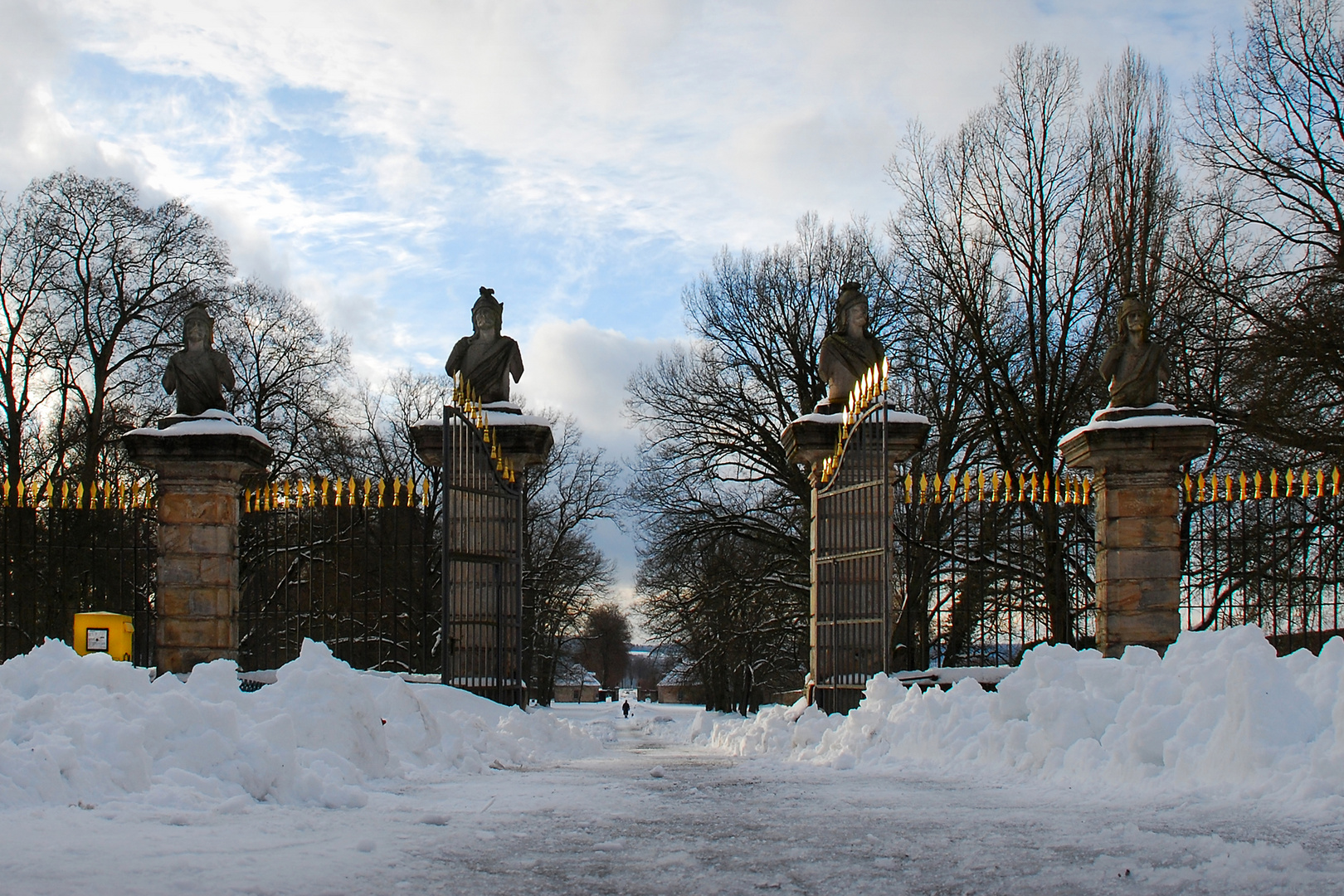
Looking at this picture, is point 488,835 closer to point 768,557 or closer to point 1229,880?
point 1229,880

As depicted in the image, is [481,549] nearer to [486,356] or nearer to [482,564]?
[482,564]

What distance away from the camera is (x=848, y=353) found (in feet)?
42.7

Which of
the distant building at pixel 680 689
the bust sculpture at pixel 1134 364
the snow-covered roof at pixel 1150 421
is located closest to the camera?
the snow-covered roof at pixel 1150 421

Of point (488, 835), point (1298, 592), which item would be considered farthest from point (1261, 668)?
point (1298, 592)

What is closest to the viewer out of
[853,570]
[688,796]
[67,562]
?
[688,796]

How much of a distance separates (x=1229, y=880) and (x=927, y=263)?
1903 centimetres

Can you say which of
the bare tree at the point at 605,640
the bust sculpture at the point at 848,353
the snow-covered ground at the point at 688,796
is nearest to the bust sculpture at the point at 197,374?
the snow-covered ground at the point at 688,796

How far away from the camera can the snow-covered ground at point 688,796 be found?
3.92 m

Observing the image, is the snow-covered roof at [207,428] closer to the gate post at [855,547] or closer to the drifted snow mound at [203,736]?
the drifted snow mound at [203,736]

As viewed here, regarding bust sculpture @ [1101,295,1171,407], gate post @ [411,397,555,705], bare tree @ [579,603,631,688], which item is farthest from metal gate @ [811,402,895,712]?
bare tree @ [579,603,631,688]

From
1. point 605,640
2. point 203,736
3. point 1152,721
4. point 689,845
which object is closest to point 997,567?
point 1152,721

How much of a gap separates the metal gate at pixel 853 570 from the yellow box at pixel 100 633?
304 inches

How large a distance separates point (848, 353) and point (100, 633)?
8.87 meters

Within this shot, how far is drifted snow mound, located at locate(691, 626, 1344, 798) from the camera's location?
581 centimetres
